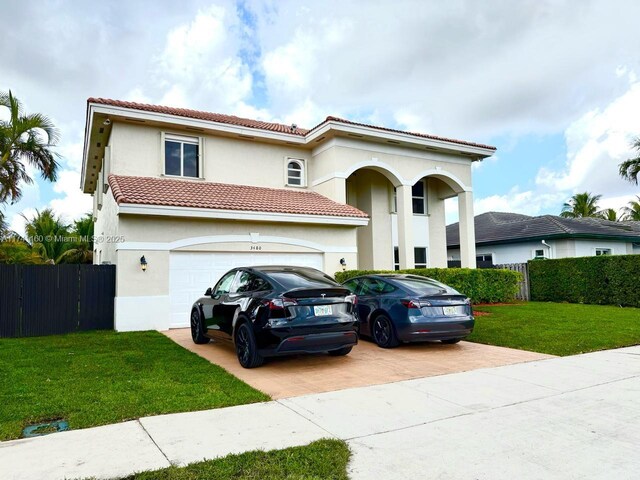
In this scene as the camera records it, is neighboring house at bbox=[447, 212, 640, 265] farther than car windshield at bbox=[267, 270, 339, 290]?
Yes

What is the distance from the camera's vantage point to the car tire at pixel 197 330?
931 centimetres

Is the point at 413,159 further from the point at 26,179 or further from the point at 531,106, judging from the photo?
the point at 26,179

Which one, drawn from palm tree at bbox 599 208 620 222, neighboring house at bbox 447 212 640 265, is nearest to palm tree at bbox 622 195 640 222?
palm tree at bbox 599 208 620 222

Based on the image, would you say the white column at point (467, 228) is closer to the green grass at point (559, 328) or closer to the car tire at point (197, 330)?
the green grass at point (559, 328)

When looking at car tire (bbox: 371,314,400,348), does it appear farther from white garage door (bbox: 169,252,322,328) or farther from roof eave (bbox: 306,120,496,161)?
roof eave (bbox: 306,120,496,161)

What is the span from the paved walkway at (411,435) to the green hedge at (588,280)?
36.2 feet

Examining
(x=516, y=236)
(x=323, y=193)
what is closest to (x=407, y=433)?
(x=323, y=193)

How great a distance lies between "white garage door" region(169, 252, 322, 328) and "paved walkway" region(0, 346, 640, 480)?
7465 mm

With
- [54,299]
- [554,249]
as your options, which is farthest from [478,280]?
[54,299]

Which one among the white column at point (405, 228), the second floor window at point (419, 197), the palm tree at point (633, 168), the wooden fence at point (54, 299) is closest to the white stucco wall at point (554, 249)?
the palm tree at point (633, 168)

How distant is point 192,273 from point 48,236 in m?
16.6

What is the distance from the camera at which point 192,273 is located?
12.4 m

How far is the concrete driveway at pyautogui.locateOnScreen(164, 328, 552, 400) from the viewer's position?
6324 mm

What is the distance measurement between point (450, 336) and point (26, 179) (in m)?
18.4
